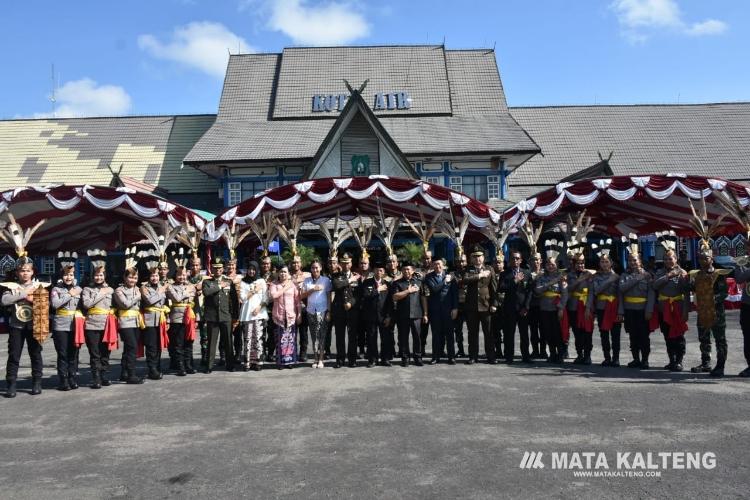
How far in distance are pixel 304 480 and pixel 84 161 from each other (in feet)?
91.1

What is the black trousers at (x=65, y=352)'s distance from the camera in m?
8.09

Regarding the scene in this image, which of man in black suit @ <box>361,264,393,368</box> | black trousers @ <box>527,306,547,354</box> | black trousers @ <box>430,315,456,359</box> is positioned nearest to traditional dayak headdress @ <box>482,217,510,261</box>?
black trousers @ <box>527,306,547,354</box>

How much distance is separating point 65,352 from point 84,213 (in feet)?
19.8

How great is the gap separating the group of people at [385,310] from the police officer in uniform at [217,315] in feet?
0.05

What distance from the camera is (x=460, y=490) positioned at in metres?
4.07

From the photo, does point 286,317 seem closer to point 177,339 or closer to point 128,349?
point 177,339

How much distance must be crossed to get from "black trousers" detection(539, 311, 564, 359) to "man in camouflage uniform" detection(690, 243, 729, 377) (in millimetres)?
1874

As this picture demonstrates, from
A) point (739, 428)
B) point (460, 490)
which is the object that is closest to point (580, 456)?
point (460, 490)

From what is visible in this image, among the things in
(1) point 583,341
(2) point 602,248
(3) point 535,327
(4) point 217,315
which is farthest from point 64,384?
(2) point 602,248

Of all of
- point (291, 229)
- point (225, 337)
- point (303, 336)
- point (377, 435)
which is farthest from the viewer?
point (291, 229)

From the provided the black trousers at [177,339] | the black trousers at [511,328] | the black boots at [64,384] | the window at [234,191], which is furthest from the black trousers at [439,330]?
the window at [234,191]

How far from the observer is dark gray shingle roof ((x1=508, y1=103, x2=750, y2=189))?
26.9m

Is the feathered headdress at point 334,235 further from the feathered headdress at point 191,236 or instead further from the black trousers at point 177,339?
the black trousers at point 177,339

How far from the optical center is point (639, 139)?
1128 inches
